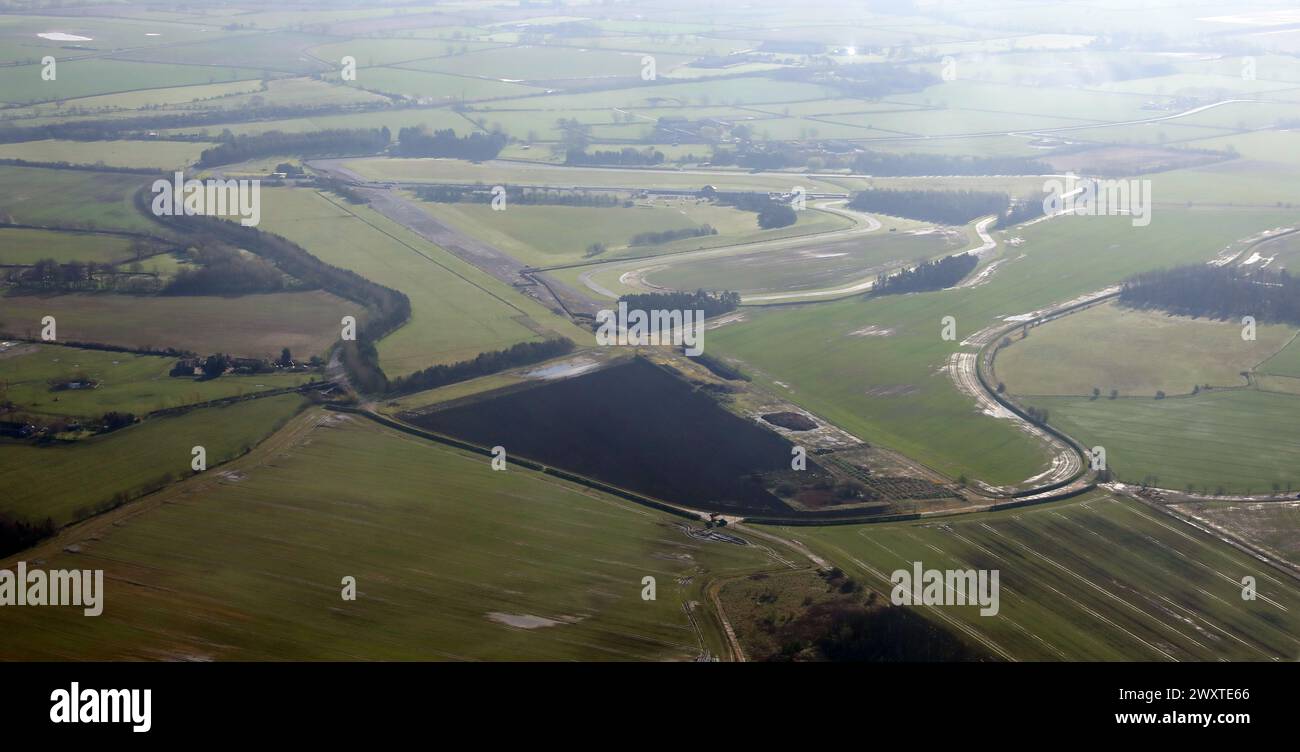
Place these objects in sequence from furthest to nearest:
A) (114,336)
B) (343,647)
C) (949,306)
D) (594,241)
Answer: (594,241)
(949,306)
(114,336)
(343,647)

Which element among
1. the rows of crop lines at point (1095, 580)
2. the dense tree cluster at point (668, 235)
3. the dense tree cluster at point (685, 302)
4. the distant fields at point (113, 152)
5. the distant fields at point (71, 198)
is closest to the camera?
the rows of crop lines at point (1095, 580)

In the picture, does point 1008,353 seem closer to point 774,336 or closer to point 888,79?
point 774,336

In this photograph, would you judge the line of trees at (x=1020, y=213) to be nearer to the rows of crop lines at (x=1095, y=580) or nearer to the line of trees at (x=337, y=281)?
the line of trees at (x=337, y=281)

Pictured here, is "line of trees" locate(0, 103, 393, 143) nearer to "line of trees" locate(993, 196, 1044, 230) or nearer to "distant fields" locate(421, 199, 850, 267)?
"distant fields" locate(421, 199, 850, 267)

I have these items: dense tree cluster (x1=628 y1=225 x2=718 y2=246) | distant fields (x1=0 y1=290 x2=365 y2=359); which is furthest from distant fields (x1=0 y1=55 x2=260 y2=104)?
dense tree cluster (x1=628 y1=225 x2=718 y2=246)

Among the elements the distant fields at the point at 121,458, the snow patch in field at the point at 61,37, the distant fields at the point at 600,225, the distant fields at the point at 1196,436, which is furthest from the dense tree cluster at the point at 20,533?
the snow patch in field at the point at 61,37

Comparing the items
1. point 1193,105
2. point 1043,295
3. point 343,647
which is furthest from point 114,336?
point 1193,105
